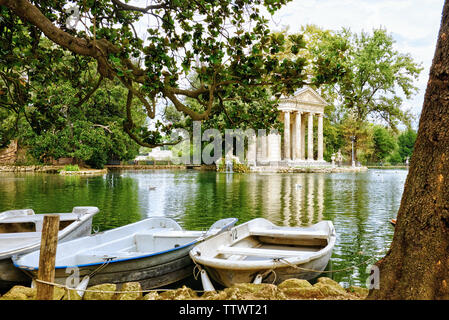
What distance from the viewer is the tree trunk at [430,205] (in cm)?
298

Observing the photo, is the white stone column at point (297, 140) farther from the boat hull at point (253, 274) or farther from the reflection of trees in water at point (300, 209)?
the boat hull at point (253, 274)

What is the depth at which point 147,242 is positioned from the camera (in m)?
7.06

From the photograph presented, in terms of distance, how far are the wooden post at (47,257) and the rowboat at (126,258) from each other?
2.21ft

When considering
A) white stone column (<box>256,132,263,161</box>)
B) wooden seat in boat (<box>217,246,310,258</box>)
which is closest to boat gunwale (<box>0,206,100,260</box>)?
wooden seat in boat (<box>217,246,310,258</box>)

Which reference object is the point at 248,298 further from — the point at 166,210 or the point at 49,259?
the point at 166,210

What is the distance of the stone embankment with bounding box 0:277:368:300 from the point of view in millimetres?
4469

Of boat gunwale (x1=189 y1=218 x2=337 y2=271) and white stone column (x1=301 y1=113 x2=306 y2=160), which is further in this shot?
white stone column (x1=301 y1=113 x2=306 y2=160)

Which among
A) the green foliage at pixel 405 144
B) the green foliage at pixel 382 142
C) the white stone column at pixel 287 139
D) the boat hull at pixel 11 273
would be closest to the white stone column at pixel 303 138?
the white stone column at pixel 287 139

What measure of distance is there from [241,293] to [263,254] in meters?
1.59

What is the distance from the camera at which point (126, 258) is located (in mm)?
5270

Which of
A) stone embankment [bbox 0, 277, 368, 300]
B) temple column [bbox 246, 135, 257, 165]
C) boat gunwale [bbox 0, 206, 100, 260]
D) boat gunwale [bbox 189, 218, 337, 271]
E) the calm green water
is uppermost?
temple column [bbox 246, 135, 257, 165]

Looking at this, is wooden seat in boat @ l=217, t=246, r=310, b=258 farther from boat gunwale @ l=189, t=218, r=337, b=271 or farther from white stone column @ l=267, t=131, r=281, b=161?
white stone column @ l=267, t=131, r=281, b=161

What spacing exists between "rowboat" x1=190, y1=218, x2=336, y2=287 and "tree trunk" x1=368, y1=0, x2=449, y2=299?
1940 millimetres

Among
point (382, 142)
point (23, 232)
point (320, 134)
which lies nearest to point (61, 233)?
point (23, 232)
